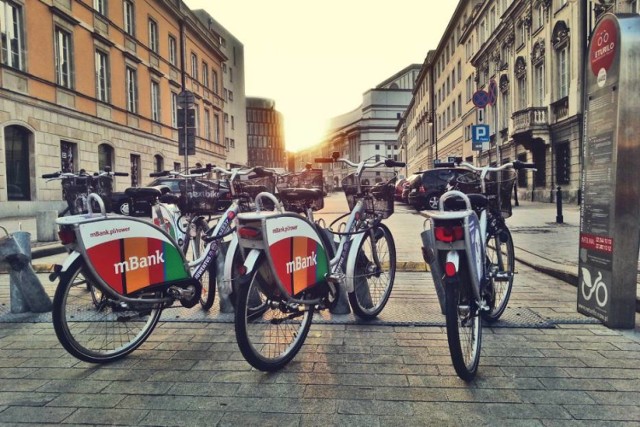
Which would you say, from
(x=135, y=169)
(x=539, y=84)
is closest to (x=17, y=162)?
(x=135, y=169)

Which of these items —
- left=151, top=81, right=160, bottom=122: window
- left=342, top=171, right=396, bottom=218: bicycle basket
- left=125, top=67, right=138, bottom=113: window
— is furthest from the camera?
left=151, top=81, right=160, bottom=122: window

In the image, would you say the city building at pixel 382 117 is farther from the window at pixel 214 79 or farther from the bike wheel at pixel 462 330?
the bike wheel at pixel 462 330

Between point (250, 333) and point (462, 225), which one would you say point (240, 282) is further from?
point (462, 225)

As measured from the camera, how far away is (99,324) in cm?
394

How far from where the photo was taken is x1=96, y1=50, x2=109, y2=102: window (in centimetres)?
2219

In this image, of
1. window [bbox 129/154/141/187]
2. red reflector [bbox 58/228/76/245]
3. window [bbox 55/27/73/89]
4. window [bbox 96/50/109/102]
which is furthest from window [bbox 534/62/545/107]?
red reflector [bbox 58/228/76/245]

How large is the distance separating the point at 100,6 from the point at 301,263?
2386 cm

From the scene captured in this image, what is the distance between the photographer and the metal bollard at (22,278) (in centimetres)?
436

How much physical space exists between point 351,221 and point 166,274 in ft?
4.91

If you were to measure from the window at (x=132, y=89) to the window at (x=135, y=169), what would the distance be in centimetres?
235

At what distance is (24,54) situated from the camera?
16984 mm

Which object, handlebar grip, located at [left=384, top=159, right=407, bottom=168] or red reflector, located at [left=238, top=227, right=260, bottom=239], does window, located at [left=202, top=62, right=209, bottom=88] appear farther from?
red reflector, located at [left=238, top=227, right=260, bottom=239]

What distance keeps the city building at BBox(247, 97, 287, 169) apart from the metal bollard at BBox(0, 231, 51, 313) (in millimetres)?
106136

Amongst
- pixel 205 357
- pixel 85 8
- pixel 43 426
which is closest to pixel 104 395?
pixel 43 426
